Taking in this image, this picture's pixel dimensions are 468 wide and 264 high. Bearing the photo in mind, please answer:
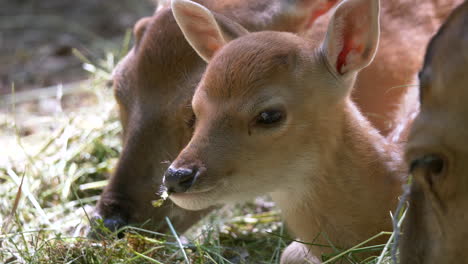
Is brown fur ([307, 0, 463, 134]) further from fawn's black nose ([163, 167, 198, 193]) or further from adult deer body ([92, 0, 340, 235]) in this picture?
fawn's black nose ([163, 167, 198, 193])

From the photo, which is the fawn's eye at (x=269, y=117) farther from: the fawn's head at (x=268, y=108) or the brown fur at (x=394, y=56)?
the brown fur at (x=394, y=56)

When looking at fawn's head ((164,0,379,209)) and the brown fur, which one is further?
the brown fur

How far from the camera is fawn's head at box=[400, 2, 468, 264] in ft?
8.79

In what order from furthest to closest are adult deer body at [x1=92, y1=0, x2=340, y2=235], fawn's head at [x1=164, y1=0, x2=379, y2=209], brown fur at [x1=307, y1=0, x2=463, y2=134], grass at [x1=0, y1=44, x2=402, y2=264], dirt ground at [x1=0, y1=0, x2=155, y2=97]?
dirt ground at [x1=0, y1=0, x2=155, y2=97] < brown fur at [x1=307, y1=0, x2=463, y2=134] < adult deer body at [x1=92, y1=0, x2=340, y2=235] < grass at [x1=0, y1=44, x2=402, y2=264] < fawn's head at [x1=164, y1=0, x2=379, y2=209]

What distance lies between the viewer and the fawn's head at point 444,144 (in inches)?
105

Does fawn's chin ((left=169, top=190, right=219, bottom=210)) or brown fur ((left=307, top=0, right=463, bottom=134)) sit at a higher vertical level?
fawn's chin ((left=169, top=190, right=219, bottom=210))

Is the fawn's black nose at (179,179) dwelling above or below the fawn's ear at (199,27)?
below

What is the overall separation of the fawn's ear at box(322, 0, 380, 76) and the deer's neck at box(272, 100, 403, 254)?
0.80 ft

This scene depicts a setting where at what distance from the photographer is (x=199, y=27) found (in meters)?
4.40

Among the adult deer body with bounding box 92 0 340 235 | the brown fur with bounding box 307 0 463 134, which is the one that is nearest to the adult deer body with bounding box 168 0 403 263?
the adult deer body with bounding box 92 0 340 235

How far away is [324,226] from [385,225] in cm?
32

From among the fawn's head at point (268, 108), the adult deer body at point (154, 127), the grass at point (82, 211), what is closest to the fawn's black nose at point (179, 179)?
the fawn's head at point (268, 108)

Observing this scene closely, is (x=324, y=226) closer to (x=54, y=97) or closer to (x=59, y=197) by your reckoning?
(x=59, y=197)

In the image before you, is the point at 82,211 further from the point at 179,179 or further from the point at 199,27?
the point at 179,179
